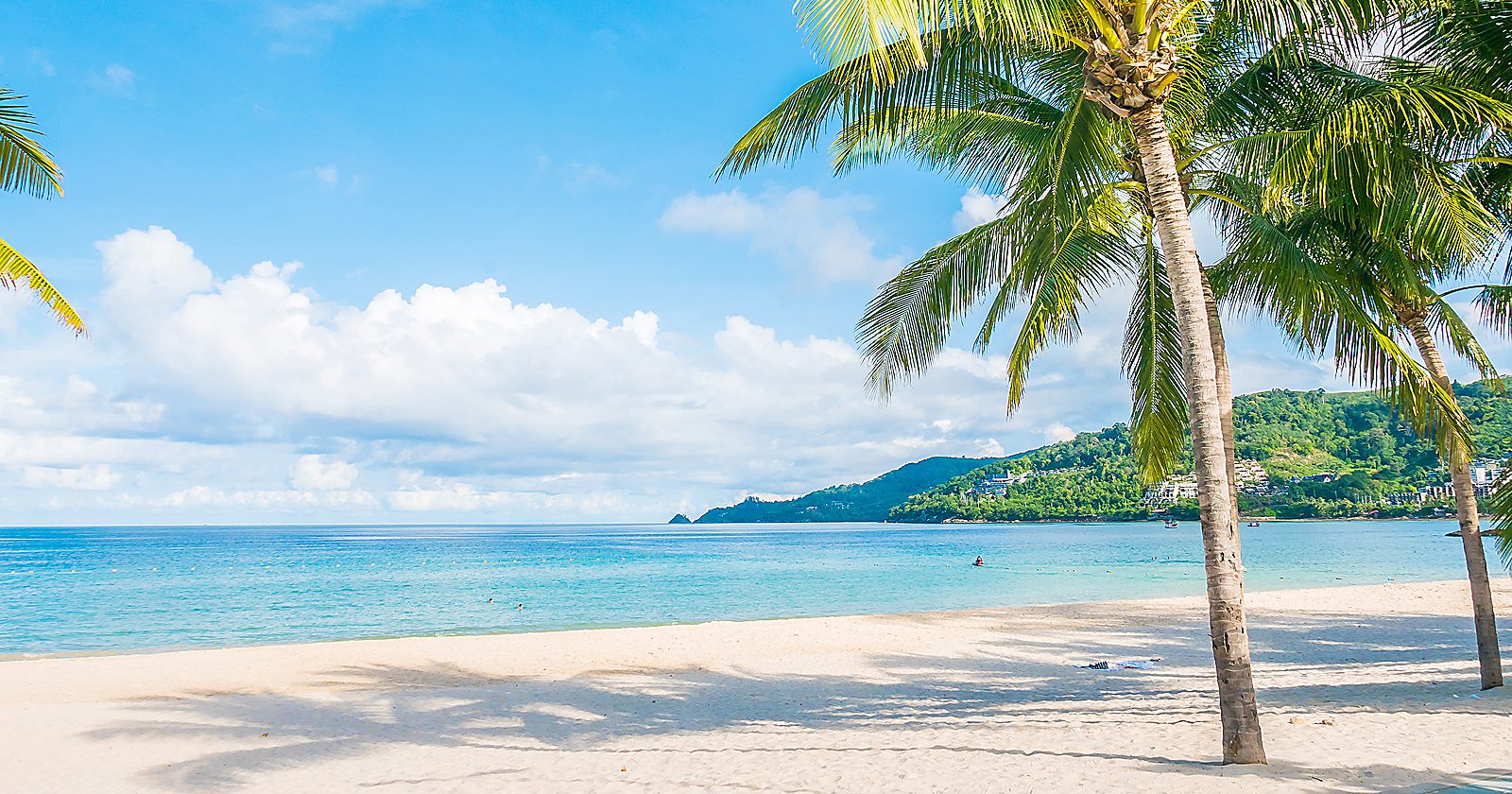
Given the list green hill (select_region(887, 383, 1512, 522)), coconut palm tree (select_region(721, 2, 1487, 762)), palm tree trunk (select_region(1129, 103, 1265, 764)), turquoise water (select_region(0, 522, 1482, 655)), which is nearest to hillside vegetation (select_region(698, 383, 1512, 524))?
green hill (select_region(887, 383, 1512, 522))

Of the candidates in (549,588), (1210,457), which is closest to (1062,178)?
(1210,457)

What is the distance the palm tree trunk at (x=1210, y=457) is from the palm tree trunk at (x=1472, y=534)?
399cm

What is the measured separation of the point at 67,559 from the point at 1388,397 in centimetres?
8158

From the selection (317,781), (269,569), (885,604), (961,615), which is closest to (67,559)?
(269,569)

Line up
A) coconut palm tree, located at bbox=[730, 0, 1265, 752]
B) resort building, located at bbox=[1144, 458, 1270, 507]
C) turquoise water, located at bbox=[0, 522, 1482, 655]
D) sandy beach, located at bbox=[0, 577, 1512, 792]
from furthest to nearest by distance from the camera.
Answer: resort building, located at bbox=[1144, 458, 1270, 507] → turquoise water, located at bbox=[0, 522, 1482, 655] → sandy beach, located at bbox=[0, 577, 1512, 792] → coconut palm tree, located at bbox=[730, 0, 1265, 752]

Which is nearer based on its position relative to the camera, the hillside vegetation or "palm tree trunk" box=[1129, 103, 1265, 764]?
"palm tree trunk" box=[1129, 103, 1265, 764]

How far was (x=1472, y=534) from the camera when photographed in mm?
8102

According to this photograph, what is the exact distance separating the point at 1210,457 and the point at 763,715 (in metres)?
5.26

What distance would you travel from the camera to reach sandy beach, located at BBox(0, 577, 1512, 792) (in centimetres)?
616

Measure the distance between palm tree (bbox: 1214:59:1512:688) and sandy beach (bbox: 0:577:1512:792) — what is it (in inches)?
117

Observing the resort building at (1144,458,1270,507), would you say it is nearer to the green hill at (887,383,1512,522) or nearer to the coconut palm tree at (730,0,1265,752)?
the green hill at (887,383,1512,522)

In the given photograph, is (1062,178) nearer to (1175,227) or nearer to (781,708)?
(1175,227)

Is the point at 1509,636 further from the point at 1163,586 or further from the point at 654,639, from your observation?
the point at 1163,586

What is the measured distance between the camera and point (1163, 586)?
31516 mm
